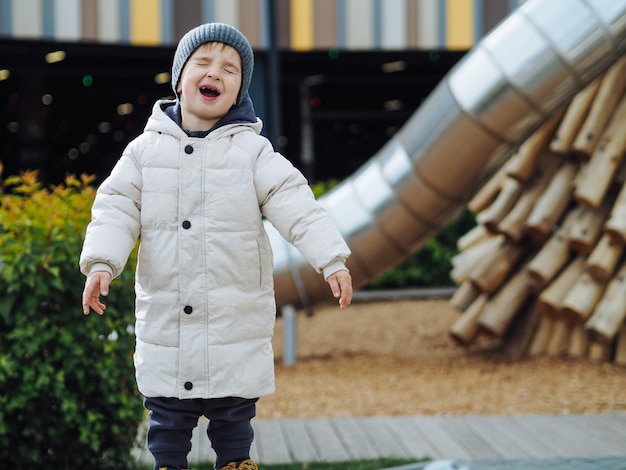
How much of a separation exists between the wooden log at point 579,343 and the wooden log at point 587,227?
1.97 ft

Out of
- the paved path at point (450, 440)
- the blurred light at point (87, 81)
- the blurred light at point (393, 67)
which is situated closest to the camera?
the paved path at point (450, 440)

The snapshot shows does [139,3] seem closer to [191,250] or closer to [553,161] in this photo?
[553,161]

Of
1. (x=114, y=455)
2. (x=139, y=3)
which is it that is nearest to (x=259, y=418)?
(x=114, y=455)

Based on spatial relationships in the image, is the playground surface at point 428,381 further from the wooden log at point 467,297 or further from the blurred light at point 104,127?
the blurred light at point 104,127

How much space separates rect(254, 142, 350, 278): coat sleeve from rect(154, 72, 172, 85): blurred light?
14919mm

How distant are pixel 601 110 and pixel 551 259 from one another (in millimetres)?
1236

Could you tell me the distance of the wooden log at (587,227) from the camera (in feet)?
21.9

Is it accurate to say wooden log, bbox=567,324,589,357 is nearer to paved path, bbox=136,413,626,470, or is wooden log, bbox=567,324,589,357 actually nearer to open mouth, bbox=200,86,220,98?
paved path, bbox=136,413,626,470

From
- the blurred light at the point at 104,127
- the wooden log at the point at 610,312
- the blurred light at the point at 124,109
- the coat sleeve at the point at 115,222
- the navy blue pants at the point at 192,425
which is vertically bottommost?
the wooden log at the point at 610,312

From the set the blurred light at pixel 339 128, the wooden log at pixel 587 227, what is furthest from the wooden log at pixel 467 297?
the blurred light at pixel 339 128

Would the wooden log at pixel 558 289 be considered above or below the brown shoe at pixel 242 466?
Answer: below

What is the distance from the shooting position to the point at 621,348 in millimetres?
6656

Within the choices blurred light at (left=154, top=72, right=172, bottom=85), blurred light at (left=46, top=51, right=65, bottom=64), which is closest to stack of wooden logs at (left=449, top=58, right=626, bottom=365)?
blurred light at (left=46, top=51, right=65, bottom=64)

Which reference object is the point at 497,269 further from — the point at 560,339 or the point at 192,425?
the point at 192,425
